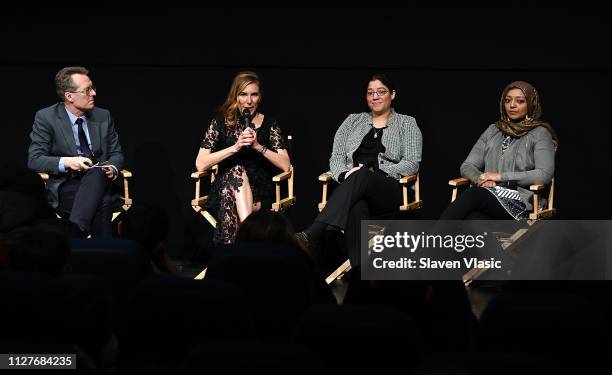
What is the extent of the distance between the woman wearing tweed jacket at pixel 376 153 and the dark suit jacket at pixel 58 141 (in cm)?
145

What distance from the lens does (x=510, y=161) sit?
5.85 m

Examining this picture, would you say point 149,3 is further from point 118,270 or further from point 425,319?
point 425,319

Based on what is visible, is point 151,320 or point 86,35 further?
point 86,35

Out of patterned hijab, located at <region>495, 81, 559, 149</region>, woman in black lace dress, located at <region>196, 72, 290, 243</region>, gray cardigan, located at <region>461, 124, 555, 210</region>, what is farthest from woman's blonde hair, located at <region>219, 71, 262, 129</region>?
patterned hijab, located at <region>495, 81, 559, 149</region>

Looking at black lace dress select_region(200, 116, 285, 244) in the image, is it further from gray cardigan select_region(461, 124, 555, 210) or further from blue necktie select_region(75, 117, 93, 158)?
gray cardigan select_region(461, 124, 555, 210)

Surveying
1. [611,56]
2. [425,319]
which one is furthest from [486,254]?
[425,319]

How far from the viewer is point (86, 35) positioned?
6.66 m

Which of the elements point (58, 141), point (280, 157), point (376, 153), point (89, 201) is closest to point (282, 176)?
point (280, 157)

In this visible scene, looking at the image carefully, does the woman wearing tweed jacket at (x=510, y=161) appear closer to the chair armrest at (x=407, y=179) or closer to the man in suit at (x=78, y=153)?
the chair armrest at (x=407, y=179)

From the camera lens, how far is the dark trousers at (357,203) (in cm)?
541

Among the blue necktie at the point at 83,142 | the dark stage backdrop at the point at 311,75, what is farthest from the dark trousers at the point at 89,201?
the dark stage backdrop at the point at 311,75

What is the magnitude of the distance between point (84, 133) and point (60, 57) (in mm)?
976

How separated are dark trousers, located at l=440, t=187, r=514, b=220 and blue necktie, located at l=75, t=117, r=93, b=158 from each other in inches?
89.3

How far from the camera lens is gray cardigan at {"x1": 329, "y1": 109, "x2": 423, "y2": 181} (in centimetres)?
595
